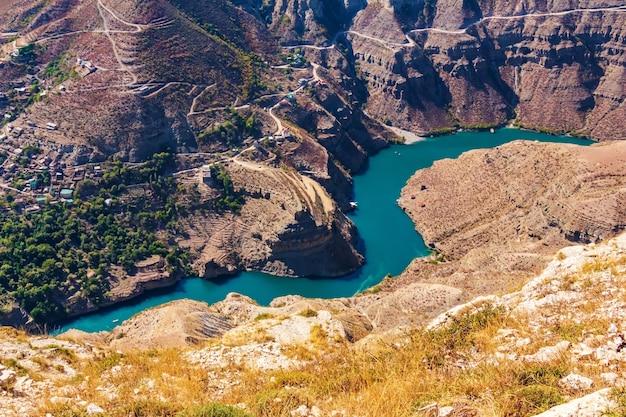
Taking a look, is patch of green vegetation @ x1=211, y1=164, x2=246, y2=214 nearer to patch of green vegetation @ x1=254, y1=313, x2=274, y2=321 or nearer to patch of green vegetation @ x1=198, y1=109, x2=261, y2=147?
patch of green vegetation @ x1=198, y1=109, x2=261, y2=147

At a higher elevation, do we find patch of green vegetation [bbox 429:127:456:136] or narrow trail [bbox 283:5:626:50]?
narrow trail [bbox 283:5:626:50]

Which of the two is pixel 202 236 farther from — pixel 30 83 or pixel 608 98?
pixel 608 98

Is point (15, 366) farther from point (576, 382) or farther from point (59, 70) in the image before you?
point (59, 70)

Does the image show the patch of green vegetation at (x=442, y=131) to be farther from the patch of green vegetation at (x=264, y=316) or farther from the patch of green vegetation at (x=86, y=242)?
the patch of green vegetation at (x=264, y=316)

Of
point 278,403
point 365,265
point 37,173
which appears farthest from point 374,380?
point 37,173

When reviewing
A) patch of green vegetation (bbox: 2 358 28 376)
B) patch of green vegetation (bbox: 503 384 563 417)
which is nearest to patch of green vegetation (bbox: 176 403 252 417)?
patch of green vegetation (bbox: 503 384 563 417)

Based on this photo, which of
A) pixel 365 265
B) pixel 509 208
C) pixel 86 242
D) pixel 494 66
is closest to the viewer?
pixel 86 242

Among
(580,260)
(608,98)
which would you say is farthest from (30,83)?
(608,98)

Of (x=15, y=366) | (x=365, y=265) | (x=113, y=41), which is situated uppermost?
(x=113, y=41)
